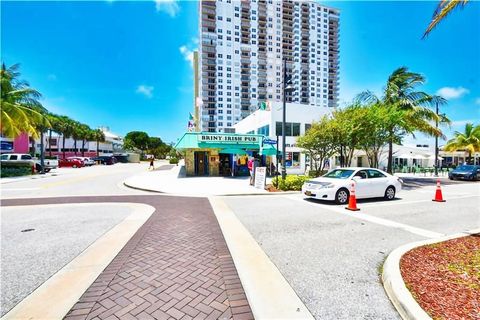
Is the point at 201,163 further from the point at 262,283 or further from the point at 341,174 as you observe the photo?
the point at 262,283

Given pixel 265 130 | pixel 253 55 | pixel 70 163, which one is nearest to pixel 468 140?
pixel 265 130

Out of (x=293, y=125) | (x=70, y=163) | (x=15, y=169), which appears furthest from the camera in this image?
(x=70, y=163)

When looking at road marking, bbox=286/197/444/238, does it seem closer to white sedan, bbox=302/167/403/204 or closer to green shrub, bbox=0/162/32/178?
white sedan, bbox=302/167/403/204

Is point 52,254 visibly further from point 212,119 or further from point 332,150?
point 212,119

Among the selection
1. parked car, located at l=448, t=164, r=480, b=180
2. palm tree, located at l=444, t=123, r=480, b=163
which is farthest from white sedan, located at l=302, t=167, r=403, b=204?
palm tree, located at l=444, t=123, r=480, b=163

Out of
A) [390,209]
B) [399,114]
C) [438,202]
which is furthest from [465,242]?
[399,114]

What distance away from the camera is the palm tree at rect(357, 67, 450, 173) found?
17.2 metres

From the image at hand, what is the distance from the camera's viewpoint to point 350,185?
9305mm

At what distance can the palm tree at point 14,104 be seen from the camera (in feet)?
63.1

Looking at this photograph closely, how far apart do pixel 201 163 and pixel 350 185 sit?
16.7m

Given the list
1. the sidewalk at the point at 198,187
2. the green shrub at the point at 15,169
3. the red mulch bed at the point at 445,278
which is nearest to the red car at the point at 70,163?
the green shrub at the point at 15,169

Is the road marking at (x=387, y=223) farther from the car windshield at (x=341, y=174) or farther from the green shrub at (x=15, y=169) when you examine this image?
the green shrub at (x=15, y=169)

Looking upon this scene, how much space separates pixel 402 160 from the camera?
35375mm

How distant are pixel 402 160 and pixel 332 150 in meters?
25.4
